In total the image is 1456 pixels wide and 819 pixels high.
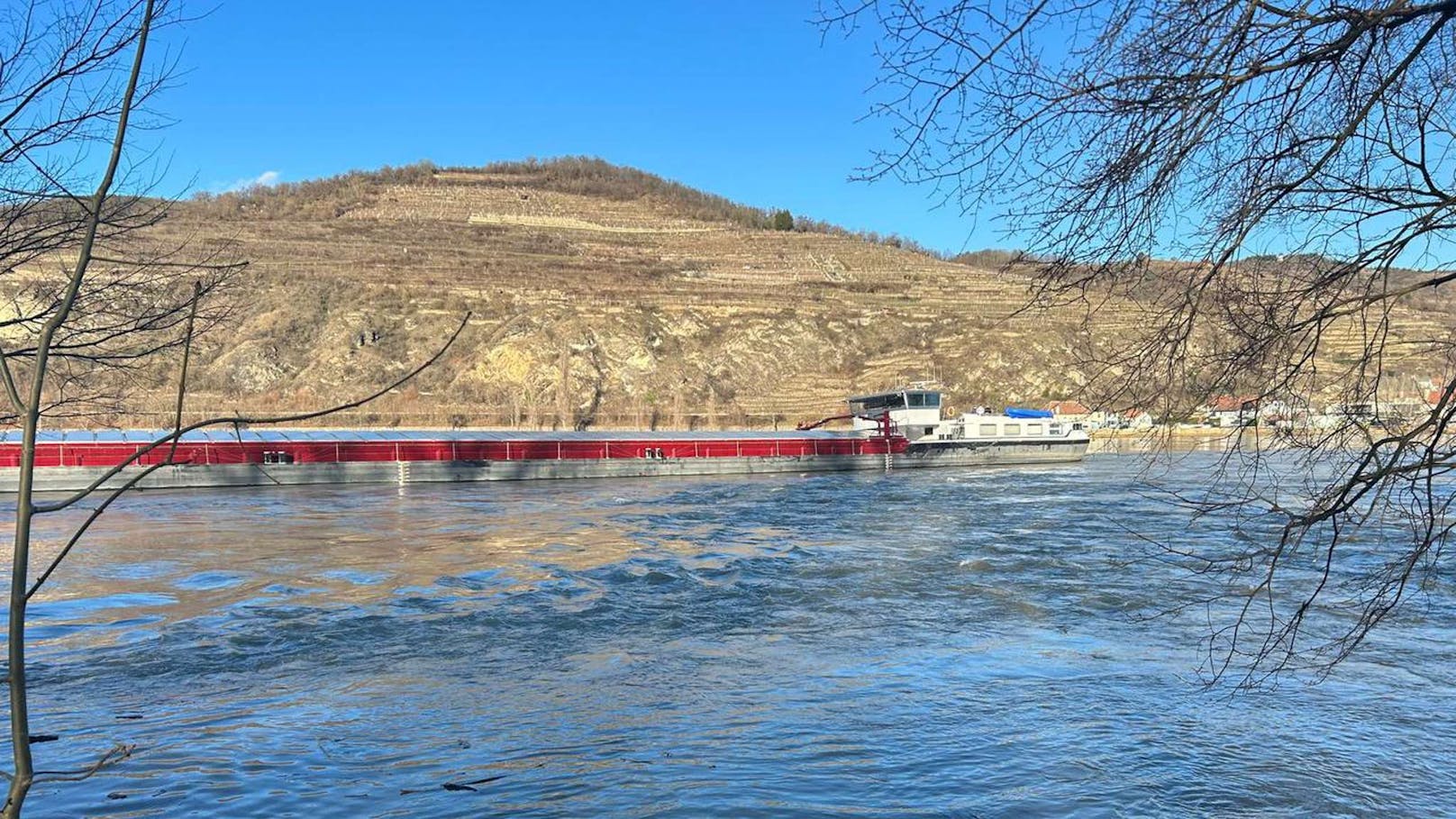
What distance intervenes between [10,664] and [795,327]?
81010 mm

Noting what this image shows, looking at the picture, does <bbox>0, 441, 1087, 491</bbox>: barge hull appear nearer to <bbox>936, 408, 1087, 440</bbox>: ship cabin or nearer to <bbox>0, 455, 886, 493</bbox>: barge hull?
<bbox>0, 455, 886, 493</bbox>: barge hull

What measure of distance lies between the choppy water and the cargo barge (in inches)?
736

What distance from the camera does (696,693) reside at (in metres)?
9.45

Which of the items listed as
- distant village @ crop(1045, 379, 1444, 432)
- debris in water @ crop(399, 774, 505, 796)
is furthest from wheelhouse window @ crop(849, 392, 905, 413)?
distant village @ crop(1045, 379, 1444, 432)

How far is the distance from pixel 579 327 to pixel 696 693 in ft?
224

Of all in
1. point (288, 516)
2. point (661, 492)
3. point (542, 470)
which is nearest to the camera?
point (288, 516)

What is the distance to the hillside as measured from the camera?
69.4 meters

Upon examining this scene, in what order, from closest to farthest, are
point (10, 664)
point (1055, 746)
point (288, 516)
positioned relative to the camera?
point (10, 664), point (1055, 746), point (288, 516)

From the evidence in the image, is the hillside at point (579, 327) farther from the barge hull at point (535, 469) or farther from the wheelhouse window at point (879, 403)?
the barge hull at point (535, 469)

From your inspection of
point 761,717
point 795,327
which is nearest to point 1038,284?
point 761,717

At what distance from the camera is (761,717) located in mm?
8562

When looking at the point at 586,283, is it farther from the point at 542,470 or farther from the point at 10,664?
the point at 10,664

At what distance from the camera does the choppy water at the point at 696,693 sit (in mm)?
6918

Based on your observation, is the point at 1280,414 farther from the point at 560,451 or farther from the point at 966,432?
the point at 966,432
